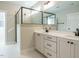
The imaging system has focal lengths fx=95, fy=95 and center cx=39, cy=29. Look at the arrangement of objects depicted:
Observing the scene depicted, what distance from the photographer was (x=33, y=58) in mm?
2930

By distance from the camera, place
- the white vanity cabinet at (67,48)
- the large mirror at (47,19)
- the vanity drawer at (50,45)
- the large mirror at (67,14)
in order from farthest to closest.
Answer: the large mirror at (47,19)
the large mirror at (67,14)
the vanity drawer at (50,45)
the white vanity cabinet at (67,48)

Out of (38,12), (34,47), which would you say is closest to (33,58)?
(34,47)

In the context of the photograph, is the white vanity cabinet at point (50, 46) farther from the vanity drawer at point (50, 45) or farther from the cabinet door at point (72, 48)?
the cabinet door at point (72, 48)

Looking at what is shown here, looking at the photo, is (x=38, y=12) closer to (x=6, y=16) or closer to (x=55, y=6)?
(x=55, y=6)

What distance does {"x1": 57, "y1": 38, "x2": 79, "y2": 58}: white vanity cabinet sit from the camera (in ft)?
5.90

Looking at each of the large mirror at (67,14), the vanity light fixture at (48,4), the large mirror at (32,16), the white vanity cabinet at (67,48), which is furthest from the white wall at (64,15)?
the large mirror at (32,16)

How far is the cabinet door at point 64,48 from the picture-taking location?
1.98 metres

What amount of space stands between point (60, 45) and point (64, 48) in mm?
Result: 153

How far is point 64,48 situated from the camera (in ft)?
6.82

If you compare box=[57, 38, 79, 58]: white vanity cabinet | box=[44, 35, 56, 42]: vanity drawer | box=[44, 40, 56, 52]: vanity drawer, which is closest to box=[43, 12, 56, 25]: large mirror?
box=[44, 35, 56, 42]: vanity drawer

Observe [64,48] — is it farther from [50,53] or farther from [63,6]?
[63,6]

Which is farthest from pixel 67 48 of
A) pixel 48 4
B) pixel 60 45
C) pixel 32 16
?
pixel 32 16

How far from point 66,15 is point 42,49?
1325 millimetres

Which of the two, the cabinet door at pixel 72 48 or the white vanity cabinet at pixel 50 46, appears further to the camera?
the white vanity cabinet at pixel 50 46
